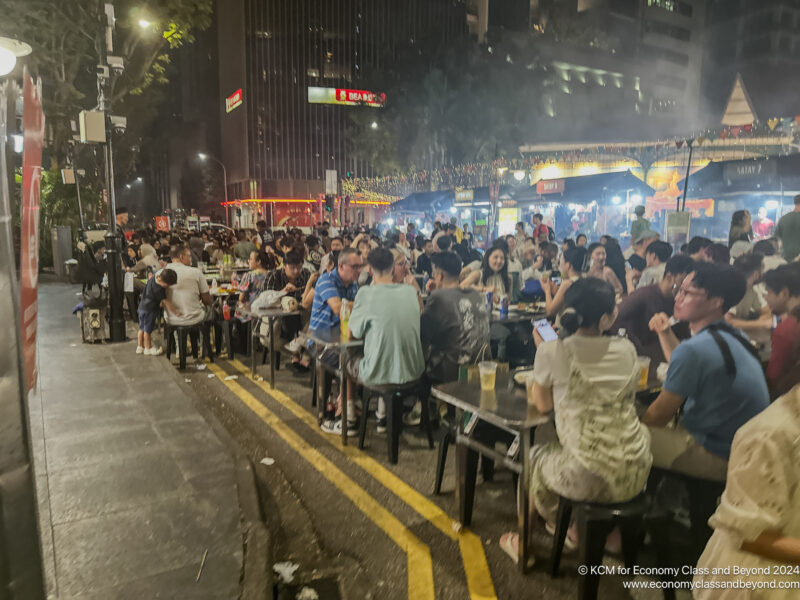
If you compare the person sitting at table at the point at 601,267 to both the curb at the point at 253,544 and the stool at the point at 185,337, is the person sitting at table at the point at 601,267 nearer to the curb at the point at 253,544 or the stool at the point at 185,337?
the curb at the point at 253,544

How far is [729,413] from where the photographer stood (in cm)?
305

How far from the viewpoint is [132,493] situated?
13.0 feet

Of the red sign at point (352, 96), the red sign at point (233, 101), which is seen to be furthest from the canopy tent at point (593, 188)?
the red sign at point (233, 101)

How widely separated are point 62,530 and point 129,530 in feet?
1.36

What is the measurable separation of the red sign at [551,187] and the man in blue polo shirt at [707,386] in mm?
13851

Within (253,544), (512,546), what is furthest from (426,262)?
(253,544)

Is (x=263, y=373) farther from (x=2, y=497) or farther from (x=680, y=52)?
(x=680, y=52)

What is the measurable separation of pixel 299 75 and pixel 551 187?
44.3 metres

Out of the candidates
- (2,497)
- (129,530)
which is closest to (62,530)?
(129,530)

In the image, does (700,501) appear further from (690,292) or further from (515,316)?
(515,316)

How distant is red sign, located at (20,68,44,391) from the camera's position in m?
1.67

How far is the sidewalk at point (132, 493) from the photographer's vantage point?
120 inches

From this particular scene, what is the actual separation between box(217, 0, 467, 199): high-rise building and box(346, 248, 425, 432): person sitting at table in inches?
1988

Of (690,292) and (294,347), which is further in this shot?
(294,347)
